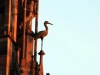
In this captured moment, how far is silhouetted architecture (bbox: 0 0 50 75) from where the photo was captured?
A: 33312 mm

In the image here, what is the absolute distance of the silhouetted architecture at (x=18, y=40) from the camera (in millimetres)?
33312

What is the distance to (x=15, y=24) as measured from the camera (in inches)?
1385

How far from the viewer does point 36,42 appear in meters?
35.4

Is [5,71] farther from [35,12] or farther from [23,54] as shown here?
[35,12]

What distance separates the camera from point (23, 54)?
113ft

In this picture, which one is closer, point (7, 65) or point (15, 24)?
point (7, 65)

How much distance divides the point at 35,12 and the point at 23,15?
1.26m

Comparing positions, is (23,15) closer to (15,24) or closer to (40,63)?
(15,24)

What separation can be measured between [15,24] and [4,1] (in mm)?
1424

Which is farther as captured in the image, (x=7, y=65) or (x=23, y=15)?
(x=23, y=15)

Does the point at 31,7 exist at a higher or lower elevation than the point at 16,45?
higher

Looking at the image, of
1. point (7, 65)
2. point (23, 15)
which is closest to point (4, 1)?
point (23, 15)

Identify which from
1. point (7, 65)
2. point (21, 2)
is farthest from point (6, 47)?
point (21, 2)

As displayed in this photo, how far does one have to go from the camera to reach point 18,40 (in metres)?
35.0
